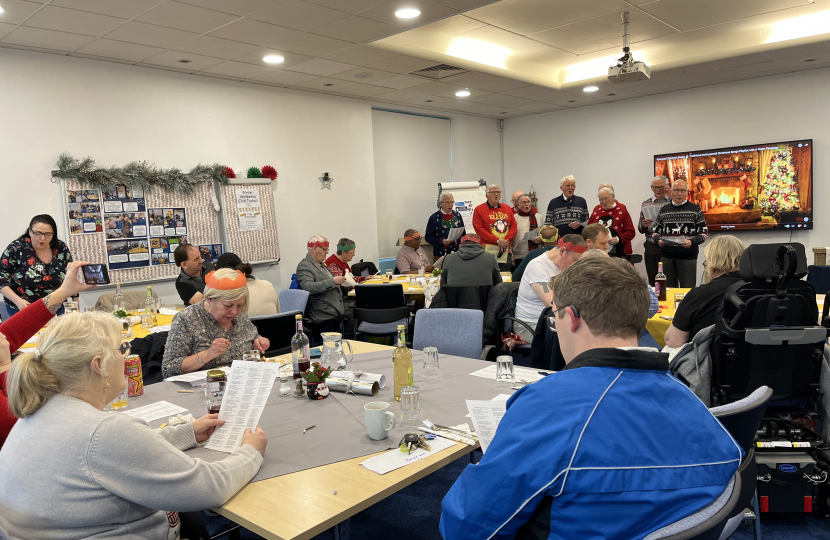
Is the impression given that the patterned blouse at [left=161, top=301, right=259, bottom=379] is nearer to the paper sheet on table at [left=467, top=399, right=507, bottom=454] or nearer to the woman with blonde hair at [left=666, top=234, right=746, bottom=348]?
the paper sheet on table at [left=467, top=399, right=507, bottom=454]

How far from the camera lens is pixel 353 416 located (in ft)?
7.29

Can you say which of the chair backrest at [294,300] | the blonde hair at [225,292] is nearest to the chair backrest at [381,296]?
the chair backrest at [294,300]

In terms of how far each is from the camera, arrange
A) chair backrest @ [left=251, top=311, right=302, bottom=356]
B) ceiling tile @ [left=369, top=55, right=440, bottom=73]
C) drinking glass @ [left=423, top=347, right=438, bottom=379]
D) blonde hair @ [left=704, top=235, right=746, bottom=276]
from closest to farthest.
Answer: drinking glass @ [left=423, top=347, right=438, bottom=379] → blonde hair @ [left=704, top=235, right=746, bottom=276] → chair backrest @ [left=251, top=311, right=302, bottom=356] → ceiling tile @ [left=369, top=55, right=440, bottom=73]

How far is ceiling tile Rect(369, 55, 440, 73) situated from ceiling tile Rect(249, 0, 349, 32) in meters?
1.35

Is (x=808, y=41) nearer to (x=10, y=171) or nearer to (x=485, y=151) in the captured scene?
(x=485, y=151)

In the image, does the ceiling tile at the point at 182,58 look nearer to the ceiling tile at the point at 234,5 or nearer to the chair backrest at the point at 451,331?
the ceiling tile at the point at 234,5

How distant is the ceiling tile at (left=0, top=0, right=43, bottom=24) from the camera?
164 inches

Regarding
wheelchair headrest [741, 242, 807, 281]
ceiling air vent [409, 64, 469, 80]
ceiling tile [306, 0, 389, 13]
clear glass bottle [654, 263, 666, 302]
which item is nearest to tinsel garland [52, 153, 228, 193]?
ceiling air vent [409, 64, 469, 80]

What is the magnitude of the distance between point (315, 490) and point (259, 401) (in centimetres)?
53

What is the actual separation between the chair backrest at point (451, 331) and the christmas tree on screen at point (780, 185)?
6389 mm

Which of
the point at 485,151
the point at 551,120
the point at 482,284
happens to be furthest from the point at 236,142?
the point at 551,120

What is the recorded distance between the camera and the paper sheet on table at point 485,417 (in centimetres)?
189

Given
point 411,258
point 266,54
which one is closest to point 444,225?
point 411,258

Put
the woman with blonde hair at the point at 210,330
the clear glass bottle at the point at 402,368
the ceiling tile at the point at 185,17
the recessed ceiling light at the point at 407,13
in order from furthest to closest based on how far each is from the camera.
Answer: the recessed ceiling light at the point at 407,13
the ceiling tile at the point at 185,17
the woman with blonde hair at the point at 210,330
the clear glass bottle at the point at 402,368
